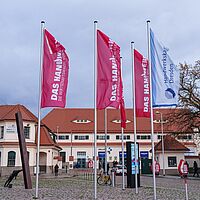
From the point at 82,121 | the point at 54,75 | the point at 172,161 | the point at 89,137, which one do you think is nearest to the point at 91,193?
the point at 54,75

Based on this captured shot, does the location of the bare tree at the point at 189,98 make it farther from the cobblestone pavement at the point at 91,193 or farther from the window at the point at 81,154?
the window at the point at 81,154

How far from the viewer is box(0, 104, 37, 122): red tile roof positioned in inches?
1943

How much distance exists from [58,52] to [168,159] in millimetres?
39057

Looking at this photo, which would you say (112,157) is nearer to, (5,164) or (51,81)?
(5,164)

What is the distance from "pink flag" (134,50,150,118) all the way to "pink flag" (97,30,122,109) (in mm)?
1067

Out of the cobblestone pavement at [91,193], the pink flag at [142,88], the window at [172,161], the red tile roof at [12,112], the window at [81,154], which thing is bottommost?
the cobblestone pavement at [91,193]

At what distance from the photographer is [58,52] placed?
16422mm

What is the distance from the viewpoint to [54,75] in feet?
52.2

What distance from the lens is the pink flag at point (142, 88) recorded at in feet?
55.7

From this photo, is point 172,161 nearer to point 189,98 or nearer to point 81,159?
point 189,98

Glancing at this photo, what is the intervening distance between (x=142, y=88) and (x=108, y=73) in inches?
80.7

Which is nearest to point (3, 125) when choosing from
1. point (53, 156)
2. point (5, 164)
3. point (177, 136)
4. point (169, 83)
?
point (5, 164)

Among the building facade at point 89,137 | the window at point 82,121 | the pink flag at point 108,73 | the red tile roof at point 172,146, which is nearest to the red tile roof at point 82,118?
the building facade at point 89,137

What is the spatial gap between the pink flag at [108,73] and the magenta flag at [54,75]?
62.0 inches
